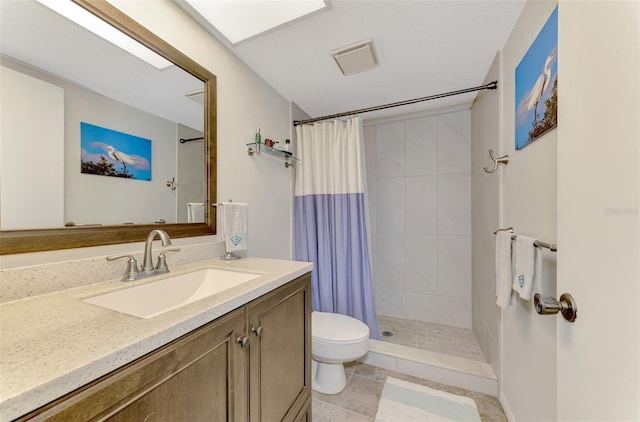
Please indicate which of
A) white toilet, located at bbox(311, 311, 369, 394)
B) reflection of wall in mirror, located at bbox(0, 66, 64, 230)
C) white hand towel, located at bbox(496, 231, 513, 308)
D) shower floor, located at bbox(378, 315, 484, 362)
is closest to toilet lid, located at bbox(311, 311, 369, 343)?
white toilet, located at bbox(311, 311, 369, 394)

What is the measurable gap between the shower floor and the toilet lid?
2.20 ft

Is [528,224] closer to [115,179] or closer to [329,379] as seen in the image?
[329,379]

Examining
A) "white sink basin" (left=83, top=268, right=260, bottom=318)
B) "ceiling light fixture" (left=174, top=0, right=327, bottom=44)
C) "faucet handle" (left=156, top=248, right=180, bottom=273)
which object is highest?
"ceiling light fixture" (left=174, top=0, right=327, bottom=44)

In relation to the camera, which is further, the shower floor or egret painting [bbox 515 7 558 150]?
the shower floor

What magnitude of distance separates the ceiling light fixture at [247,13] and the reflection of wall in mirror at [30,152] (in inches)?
30.6

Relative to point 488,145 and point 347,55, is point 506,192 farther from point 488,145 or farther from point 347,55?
point 347,55

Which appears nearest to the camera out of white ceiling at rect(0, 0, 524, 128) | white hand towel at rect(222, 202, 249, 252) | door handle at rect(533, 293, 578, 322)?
door handle at rect(533, 293, 578, 322)

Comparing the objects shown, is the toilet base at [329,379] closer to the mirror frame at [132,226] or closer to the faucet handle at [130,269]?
the mirror frame at [132,226]

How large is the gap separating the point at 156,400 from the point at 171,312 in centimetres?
18

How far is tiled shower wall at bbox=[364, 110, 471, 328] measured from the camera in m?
2.33

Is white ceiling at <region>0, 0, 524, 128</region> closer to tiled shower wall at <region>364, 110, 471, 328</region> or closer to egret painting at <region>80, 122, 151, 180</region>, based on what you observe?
egret painting at <region>80, 122, 151, 180</region>

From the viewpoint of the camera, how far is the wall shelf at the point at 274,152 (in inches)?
64.9

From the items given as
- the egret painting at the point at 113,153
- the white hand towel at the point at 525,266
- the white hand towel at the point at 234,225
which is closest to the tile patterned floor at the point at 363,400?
the white hand towel at the point at 525,266

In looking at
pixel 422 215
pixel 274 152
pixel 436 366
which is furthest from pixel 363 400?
pixel 274 152
